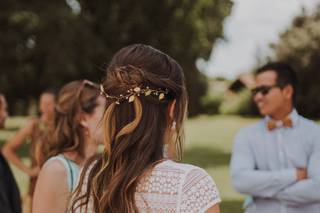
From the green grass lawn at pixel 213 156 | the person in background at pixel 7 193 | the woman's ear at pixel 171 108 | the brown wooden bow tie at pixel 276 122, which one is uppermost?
the woman's ear at pixel 171 108

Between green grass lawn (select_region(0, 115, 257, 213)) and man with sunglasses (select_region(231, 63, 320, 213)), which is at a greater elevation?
man with sunglasses (select_region(231, 63, 320, 213))

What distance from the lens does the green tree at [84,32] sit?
2262 cm

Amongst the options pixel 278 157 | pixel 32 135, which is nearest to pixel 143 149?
pixel 278 157

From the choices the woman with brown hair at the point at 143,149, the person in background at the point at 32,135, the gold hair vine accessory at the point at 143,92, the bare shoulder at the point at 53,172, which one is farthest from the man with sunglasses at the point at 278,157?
the person in background at the point at 32,135

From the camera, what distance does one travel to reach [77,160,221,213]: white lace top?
7.06 ft

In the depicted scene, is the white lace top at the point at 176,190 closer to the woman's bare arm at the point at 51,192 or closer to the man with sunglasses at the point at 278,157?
the woman's bare arm at the point at 51,192

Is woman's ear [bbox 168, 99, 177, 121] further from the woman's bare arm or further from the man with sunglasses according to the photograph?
the man with sunglasses

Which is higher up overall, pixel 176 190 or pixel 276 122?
pixel 276 122

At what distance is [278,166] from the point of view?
4516mm

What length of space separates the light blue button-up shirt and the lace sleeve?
88.7 inches

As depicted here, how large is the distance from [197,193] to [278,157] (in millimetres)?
2486

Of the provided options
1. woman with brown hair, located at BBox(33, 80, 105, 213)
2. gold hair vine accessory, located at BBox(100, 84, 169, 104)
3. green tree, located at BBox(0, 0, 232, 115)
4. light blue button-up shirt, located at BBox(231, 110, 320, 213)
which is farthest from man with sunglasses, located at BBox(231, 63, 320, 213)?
green tree, located at BBox(0, 0, 232, 115)

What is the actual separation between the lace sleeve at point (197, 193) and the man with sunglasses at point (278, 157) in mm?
2251

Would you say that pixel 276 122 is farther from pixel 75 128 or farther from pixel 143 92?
pixel 143 92
